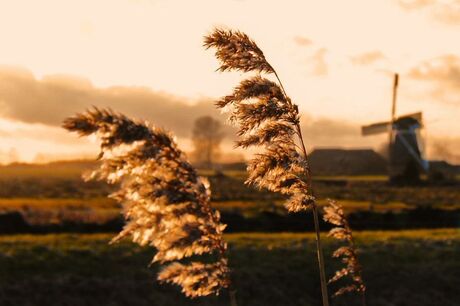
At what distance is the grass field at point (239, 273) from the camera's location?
1992 cm

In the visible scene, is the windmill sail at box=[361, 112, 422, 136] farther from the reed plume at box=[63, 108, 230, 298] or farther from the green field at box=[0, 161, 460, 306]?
the reed plume at box=[63, 108, 230, 298]

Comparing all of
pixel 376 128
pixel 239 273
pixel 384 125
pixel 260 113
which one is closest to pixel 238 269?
pixel 239 273

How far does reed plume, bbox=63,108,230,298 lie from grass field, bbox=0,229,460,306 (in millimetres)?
14965

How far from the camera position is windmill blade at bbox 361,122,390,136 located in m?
98.4

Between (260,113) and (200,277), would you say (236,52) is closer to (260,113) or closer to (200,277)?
(260,113)

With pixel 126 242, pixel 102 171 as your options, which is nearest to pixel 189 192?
pixel 102 171

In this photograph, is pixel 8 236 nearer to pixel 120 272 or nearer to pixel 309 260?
pixel 120 272

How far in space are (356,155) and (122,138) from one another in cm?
14864

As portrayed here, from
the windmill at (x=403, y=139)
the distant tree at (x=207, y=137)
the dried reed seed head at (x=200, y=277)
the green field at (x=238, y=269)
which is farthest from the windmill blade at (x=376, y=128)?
the dried reed seed head at (x=200, y=277)

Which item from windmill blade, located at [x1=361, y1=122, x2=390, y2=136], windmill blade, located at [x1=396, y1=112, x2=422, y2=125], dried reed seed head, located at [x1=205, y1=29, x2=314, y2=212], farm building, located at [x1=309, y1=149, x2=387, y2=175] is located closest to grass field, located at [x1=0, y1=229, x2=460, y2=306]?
dried reed seed head, located at [x1=205, y1=29, x2=314, y2=212]

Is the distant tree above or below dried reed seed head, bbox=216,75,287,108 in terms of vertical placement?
above

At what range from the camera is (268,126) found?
5809mm

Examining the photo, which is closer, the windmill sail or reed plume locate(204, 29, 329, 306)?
reed plume locate(204, 29, 329, 306)

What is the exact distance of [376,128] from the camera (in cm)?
9956
